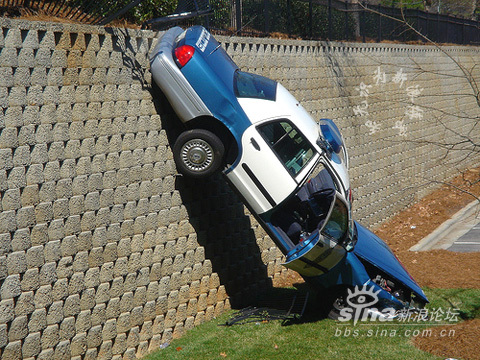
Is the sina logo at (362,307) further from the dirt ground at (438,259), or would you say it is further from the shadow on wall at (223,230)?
the shadow on wall at (223,230)

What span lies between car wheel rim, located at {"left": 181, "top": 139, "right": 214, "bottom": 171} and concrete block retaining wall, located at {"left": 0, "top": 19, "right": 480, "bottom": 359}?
1.02 feet

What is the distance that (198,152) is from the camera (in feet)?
27.3

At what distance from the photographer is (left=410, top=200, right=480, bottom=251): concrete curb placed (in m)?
14.3

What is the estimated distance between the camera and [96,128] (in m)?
7.39

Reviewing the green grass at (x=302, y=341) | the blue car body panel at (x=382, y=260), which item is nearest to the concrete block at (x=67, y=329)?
the green grass at (x=302, y=341)

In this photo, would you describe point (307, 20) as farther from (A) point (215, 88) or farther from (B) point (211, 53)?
(A) point (215, 88)

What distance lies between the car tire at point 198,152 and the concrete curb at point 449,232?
24.3 feet

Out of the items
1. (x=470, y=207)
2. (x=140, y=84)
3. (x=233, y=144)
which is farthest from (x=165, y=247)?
(x=470, y=207)

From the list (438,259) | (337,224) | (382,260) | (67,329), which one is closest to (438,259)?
(438,259)

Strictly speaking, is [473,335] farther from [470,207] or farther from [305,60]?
[470,207]

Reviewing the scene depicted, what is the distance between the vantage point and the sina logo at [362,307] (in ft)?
28.2

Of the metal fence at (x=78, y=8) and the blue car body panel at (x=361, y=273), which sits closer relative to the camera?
the metal fence at (x=78, y=8)

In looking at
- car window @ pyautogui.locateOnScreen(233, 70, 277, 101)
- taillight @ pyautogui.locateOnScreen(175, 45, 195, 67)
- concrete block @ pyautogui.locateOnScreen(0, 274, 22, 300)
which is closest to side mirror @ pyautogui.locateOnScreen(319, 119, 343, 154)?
car window @ pyautogui.locateOnScreen(233, 70, 277, 101)

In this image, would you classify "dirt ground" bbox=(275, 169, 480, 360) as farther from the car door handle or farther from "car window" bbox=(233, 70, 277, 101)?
"car window" bbox=(233, 70, 277, 101)
